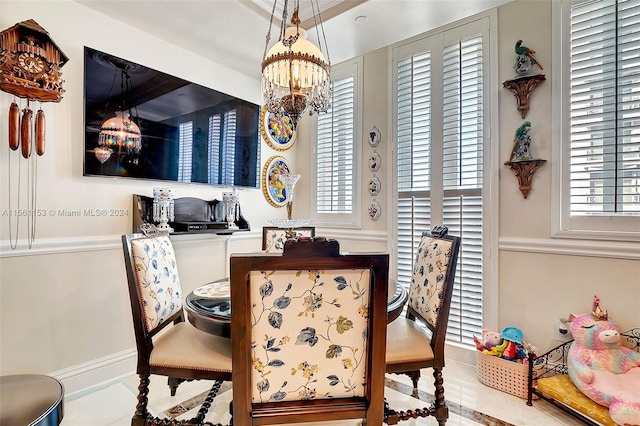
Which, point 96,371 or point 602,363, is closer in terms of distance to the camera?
point 602,363

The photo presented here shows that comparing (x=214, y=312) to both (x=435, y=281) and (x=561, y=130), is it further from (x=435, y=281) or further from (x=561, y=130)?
(x=561, y=130)

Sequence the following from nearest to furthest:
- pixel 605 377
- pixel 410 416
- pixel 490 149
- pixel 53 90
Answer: pixel 410 416, pixel 605 377, pixel 53 90, pixel 490 149

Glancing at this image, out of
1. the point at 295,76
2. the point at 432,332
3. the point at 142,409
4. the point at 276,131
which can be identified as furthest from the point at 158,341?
the point at 276,131

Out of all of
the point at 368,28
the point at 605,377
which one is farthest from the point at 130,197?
the point at 605,377

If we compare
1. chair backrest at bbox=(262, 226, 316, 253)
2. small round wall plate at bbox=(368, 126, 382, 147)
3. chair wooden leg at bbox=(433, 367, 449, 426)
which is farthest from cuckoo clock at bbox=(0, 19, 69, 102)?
chair wooden leg at bbox=(433, 367, 449, 426)

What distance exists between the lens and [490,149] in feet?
7.70

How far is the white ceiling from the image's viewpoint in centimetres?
217

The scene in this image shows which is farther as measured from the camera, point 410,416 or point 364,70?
point 364,70

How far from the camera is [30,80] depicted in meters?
1.77

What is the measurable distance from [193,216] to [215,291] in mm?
1135

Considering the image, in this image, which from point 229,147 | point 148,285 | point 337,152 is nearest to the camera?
point 148,285

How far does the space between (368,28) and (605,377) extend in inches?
109

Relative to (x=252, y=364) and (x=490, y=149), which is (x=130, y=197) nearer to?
(x=252, y=364)

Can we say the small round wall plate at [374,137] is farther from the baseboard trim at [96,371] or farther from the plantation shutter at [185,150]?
the baseboard trim at [96,371]
